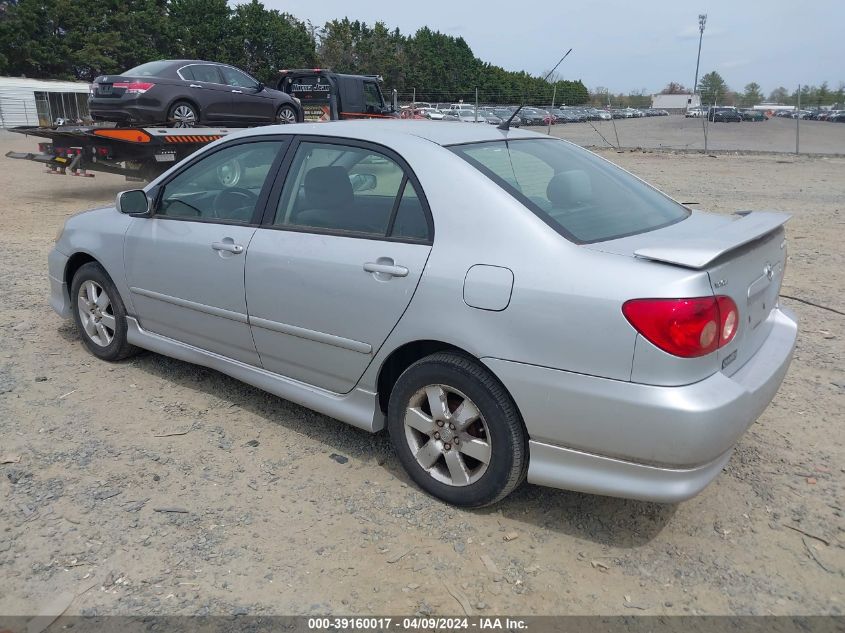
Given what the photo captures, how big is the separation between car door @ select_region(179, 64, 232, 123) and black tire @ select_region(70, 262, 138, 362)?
9.07 m

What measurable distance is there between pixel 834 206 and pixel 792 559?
1070 centimetres

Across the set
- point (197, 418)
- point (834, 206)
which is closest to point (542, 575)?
point (197, 418)

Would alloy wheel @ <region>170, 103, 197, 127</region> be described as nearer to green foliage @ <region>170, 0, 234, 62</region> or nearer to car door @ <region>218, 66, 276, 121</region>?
car door @ <region>218, 66, 276, 121</region>

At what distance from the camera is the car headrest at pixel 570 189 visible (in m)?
3.26

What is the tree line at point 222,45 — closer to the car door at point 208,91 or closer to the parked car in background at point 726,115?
the parked car in background at point 726,115

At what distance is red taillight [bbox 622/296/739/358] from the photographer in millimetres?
2520

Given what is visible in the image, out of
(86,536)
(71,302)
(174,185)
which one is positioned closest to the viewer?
(86,536)

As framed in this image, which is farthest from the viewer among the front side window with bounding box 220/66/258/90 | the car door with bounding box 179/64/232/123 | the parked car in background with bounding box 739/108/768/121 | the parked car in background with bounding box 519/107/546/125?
the parked car in background with bounding box 519/107/546/125

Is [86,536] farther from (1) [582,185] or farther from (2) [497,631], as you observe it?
(1) [582,185]

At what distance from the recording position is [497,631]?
2488 mm

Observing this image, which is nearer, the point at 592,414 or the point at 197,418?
the point at 592,414

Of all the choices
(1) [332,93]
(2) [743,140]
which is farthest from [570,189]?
(2) [743,140]

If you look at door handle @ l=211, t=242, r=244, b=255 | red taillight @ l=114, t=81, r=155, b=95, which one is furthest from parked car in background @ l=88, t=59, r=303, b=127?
door handle @ l=211, t=242, r=244, b=255

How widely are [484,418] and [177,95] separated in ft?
38.3
